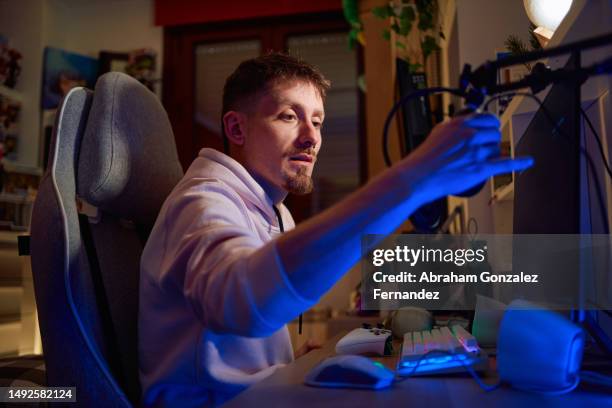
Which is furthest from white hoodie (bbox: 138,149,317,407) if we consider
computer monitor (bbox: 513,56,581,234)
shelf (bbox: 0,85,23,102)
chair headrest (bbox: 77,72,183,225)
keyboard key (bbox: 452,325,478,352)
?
shelf (bbox: 0,85,23,102)

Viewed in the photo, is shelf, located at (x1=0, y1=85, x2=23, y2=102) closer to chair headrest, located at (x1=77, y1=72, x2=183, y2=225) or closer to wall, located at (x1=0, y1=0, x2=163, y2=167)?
wall, located at (x1=0, y1=0, x2=163, y2=167)

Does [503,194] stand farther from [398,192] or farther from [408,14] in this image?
[408,14]

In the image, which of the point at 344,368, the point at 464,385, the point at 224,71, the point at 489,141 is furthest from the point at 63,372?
the point at 224,71

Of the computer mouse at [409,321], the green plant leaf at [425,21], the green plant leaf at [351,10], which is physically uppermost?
the green plant leaf at [351,10]

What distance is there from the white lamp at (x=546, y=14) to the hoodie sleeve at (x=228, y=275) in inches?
32.1

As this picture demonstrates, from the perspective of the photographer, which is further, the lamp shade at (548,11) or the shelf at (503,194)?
the shelf at (503,194)

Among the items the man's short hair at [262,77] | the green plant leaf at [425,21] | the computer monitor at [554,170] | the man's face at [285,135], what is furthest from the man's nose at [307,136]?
the green plant leaf at [425,21]

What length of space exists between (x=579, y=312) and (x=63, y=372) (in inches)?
28.5

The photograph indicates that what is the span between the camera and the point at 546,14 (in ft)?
3.61

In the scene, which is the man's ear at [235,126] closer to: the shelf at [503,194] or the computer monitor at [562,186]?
the computer monitor at [562,186]

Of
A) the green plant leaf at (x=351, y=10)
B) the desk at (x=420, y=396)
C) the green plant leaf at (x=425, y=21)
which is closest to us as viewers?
the desk at (x=420, y=396)

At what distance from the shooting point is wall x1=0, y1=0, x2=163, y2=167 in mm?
3734

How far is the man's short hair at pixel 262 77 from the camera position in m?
1.05

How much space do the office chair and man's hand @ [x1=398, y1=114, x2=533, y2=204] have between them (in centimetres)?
56
